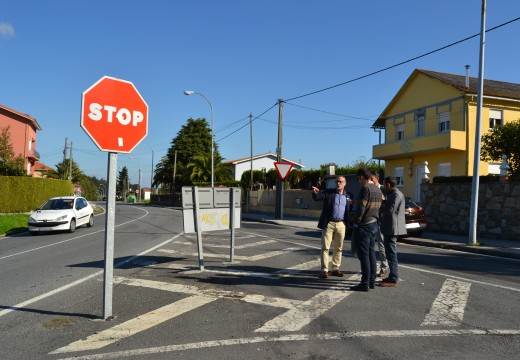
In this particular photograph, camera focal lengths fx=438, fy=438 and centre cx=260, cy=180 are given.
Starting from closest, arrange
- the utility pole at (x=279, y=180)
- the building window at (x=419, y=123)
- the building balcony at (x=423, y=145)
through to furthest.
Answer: the building balcony at (x=423, y=145) → the utility pole at (x=279, y=180) → the building window at (x=419, y=123)

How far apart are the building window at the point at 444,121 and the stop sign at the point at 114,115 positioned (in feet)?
81.0

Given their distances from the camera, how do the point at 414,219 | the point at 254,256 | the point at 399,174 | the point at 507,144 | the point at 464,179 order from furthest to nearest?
1. the point at 399,174
2. the point at 464,179
3. the point at 507,144
4. the point at 414,219
5. the point at 254,256

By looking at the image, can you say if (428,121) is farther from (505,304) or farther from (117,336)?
(117,336)

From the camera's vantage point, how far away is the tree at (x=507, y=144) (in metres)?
16.8

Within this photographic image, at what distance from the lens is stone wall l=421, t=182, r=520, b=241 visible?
1423cm

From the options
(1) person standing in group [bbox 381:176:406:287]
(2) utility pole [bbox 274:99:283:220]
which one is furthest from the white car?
(1) person standing in group [bbox 381:176:406:287]

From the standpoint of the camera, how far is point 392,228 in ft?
22.2

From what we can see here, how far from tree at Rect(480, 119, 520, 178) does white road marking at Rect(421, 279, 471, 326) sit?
446 inches

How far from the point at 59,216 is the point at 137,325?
536 inches

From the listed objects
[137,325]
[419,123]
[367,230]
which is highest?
[419,123]

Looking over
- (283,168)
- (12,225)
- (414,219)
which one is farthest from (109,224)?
(283,168)

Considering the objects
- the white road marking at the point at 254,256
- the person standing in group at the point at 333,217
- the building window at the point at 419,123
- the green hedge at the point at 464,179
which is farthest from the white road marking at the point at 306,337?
the building window at the point at 419,123

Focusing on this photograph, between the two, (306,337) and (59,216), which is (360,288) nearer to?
(306,337)

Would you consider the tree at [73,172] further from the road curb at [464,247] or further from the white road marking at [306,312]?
the white road marking at [306,312]
